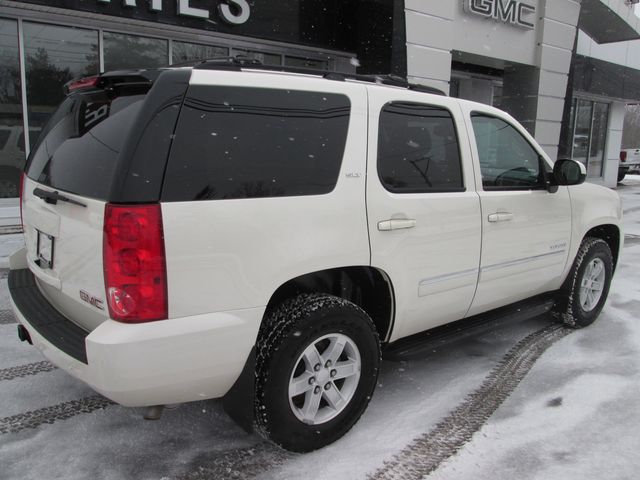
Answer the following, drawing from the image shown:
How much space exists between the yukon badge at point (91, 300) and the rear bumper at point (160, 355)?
0.11m

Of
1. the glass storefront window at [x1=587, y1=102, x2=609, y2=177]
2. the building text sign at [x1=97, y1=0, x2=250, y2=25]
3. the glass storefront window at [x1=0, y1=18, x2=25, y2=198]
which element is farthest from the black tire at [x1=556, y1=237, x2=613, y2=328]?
the glass storefront window at [x1=587, y1=102, x2=609, y2=177]

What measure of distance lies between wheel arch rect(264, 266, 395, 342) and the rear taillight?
66cm

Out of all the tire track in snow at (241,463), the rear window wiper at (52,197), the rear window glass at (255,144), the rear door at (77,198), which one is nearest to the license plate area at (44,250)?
the rear door at (77,198)

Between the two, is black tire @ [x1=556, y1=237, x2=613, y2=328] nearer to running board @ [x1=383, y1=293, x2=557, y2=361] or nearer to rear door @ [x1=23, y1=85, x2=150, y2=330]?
running board @ [x1=383, y1=293, x2=557, y2=361]

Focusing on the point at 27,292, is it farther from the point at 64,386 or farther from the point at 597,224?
the point at 597,224

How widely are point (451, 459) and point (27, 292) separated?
240 cm

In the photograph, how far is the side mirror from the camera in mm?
3820

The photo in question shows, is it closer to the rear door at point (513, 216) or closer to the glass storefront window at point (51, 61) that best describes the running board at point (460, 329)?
the rear door at point (513, 216)

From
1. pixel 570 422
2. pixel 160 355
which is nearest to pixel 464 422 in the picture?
pixel 570 422

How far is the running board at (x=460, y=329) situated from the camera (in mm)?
3121

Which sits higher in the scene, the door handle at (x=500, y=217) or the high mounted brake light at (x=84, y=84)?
the high mounted brake light at (x=84, y=84)

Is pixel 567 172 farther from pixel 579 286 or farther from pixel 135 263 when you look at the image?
pixel 135 263

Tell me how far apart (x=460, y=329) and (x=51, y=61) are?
25.7 ft

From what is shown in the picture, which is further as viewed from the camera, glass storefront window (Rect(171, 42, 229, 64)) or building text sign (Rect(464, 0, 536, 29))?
building text sign (Rect(464, 0, 536, 29))
